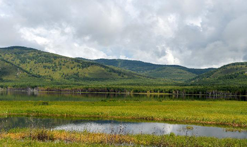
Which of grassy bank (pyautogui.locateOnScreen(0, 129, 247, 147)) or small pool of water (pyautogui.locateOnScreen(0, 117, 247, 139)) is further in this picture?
small pool of water (pyautogui.locateOnScreen(0, 117, 247, 139))

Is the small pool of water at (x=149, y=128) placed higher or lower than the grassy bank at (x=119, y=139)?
lower

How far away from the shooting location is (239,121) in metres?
49.7

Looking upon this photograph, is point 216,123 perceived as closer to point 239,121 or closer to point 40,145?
point 239,121

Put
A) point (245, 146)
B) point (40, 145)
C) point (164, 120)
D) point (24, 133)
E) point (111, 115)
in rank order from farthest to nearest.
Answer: point (111, 115)
point (164, 120)
point (24, 133)
point (245, 146)
point (40, 145)

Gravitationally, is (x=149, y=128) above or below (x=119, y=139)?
below

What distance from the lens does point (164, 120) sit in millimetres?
53875

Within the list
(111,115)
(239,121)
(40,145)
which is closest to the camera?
(40,145)

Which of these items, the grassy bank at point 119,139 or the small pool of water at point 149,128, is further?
the small pool of water at point 149,128

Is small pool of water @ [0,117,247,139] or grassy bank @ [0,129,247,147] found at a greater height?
grassy bank @ [0,129,247,147]

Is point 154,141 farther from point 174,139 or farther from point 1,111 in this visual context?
point 1,111

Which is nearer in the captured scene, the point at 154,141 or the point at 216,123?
the point at 154,141

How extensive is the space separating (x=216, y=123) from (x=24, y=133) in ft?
132

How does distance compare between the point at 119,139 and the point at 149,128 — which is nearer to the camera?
the point at 119,139

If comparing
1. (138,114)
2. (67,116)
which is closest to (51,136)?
(67,116)
